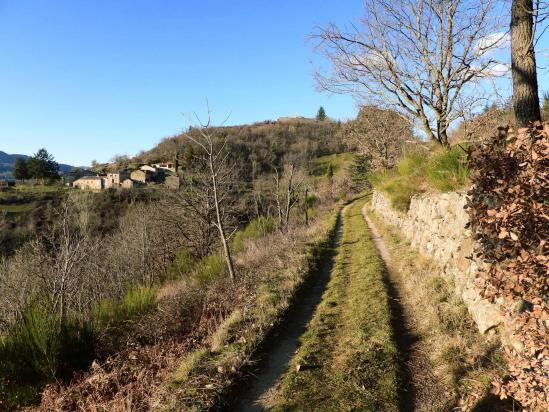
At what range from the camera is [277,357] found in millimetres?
5488

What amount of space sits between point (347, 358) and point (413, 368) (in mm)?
876

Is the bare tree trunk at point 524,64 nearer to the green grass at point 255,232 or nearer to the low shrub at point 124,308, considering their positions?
the low shrub at point 124,308

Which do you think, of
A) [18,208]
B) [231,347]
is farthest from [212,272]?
[18,208]

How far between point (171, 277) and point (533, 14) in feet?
51.2

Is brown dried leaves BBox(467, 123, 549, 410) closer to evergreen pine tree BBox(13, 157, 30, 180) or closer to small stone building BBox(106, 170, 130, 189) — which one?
small stone building BBox(106, 170, 130, 189)

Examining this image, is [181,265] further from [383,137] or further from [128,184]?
[128,184]

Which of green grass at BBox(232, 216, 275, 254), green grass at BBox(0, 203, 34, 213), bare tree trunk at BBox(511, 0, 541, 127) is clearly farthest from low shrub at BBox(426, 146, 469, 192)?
green grass at BBox(0, 203, 34, 213)

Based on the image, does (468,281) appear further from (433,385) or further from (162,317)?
(162,317)

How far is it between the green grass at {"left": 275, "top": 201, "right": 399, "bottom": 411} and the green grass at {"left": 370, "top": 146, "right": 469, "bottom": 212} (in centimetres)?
268

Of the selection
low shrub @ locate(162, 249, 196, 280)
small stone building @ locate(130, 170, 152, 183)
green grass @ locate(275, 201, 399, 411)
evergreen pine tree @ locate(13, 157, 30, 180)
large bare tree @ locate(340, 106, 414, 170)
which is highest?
evergreen pine tree @ locate(13, 157, 30, 180)

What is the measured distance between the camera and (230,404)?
4438mm

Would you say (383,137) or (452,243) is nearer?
(452,243)

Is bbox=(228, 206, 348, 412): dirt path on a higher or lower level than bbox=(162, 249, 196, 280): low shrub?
higher

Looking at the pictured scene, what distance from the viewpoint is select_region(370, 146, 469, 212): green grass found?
7.23m
